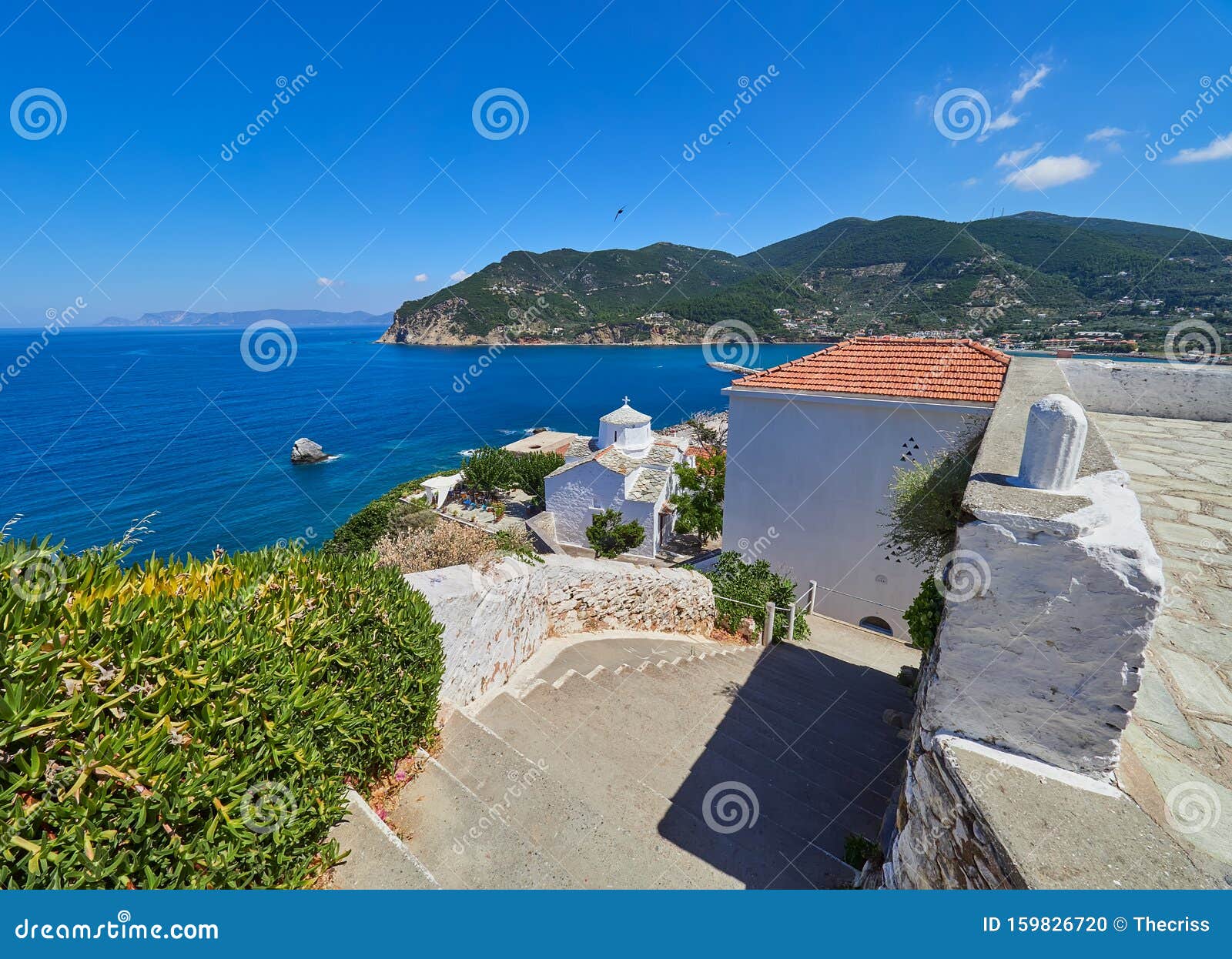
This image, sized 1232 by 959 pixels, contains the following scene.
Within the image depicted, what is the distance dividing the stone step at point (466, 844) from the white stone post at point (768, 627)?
615 cm

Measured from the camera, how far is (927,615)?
446 centimetres

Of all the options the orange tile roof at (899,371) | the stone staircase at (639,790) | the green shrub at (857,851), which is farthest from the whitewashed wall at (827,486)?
the green shrub at (857,851)

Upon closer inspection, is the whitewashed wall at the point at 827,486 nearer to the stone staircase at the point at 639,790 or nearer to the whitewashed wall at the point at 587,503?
the stone staircase at the point at 639,790

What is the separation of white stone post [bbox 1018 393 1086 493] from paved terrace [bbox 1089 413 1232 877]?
1.21 m

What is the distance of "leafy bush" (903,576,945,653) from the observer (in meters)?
3.99

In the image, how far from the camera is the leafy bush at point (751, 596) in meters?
9.22

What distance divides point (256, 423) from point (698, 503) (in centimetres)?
6115

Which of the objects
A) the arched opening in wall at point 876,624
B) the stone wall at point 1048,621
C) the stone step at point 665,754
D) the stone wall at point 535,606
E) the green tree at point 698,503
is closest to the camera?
the stone wall at point 1048,621

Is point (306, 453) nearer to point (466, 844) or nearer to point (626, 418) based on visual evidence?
point (626, 418)

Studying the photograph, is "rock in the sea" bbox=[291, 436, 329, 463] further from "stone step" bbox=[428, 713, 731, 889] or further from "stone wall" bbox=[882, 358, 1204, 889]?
"stone wall" bbox=[882, 358, 1204, 889]

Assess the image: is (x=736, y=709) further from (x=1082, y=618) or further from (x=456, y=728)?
(x=1082, y=618)

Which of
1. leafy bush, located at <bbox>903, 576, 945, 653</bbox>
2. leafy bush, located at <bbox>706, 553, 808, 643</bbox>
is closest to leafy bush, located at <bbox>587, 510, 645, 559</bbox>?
leafy bush, located at <bbox>706, 553, 808, 643</bbox>

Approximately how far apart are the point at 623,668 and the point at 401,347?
16330 centimetres

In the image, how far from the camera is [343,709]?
3.28m
